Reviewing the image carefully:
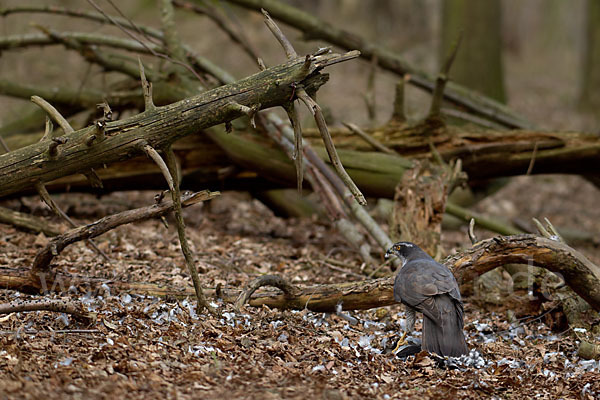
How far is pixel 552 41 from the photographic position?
86.0 ft

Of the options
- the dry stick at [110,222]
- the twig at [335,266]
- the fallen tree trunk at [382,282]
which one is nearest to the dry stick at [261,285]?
the fallen tree trunk at [382,282]

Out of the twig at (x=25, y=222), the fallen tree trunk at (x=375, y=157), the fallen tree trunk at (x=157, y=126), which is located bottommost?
the fallen tree trunk at (x=157, y=126)

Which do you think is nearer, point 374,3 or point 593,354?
point 593,354

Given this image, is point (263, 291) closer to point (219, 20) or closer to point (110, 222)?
point (110, 222)

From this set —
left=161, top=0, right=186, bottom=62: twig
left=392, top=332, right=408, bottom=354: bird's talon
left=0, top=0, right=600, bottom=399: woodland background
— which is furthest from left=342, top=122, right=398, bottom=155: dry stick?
left=392, top=332, right=408, bottom=354: bird's talon

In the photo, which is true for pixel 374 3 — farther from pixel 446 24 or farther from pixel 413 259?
pixel 413 259

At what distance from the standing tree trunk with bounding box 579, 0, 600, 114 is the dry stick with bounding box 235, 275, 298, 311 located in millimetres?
13669

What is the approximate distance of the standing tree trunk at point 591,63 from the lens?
1470 cm

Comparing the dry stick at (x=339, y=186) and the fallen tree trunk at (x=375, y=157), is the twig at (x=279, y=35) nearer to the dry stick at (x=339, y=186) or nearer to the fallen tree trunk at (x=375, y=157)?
the dry stick at (x=339, y=186)

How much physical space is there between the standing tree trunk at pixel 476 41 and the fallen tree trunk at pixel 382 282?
6.57 meters

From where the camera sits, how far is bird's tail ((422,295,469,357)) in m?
3.81

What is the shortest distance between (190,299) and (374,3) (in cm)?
1968

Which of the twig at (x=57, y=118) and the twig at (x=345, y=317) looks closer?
the twig at (x=57, y=118)

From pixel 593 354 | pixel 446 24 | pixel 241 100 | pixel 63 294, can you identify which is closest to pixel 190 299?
pixel 63 294
